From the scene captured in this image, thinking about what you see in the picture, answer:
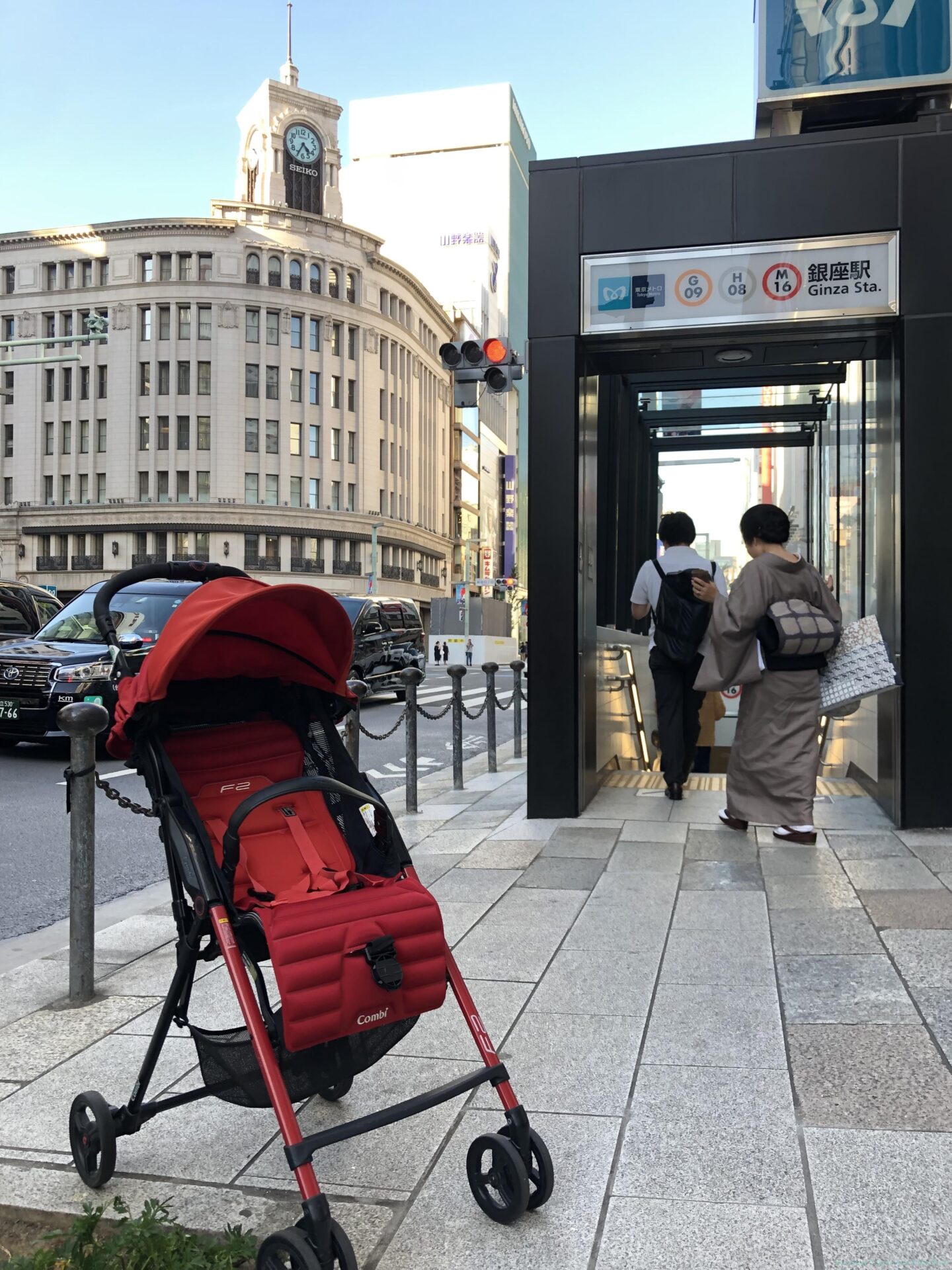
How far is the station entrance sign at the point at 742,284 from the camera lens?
6.69 m

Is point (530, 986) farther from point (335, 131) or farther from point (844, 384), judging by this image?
point (335, 131)

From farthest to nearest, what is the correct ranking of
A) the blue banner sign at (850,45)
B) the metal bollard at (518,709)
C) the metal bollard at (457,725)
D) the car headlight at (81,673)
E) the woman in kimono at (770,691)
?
the metal bollard at (518,709)
the car headlight at (81,673)
the metal bollard at (457,725)
the blue banner sign at (850,45)
the woman in kimono at (770,691)

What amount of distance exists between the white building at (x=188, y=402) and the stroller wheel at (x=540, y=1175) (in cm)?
6511

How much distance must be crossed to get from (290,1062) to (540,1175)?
0.59 metres

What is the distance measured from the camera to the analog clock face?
76.9 meters

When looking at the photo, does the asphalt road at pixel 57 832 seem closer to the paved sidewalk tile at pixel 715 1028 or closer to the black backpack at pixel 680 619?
the paved sidewalk tile at pixel 715 1028

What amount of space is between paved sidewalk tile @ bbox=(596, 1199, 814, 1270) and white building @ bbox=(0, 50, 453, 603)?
65219mm

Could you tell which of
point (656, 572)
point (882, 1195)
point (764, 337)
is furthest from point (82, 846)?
point (764, 337)

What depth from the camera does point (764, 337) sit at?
23.0 feet

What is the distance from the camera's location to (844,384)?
32.1 ft

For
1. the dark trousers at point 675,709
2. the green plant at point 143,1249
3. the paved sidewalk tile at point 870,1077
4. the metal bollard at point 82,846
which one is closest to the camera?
the green plant at point 143,1249

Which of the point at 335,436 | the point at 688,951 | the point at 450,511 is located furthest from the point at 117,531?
the point at 688,951

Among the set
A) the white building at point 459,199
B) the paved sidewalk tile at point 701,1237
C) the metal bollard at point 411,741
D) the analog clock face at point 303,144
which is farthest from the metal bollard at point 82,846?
the white building at point 459,199

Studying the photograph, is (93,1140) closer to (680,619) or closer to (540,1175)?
(540,1175)
